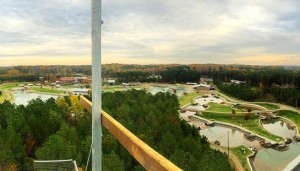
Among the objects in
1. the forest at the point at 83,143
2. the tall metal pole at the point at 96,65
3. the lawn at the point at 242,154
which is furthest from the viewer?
the lawn at the point at 242,154

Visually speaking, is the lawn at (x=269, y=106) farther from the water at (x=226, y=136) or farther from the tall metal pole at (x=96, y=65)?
the tall metal pole at (x=96, y=65)

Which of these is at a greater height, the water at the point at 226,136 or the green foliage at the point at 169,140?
the green foliage at the point at 169,140

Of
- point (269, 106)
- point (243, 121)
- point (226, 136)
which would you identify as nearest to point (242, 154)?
point (226, 136)

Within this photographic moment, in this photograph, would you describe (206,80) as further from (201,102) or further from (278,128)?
(278,128)

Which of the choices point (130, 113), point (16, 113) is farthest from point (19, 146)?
point (130, 113)

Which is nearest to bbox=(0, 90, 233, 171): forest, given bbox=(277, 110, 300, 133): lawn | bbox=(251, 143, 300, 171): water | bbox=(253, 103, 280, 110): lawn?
bbox=(251, 143, 300, 171): water

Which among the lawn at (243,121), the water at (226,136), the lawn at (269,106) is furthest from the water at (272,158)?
the lawn at (269,106)

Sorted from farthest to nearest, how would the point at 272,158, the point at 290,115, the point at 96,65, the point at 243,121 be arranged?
the point at 290,115 → the point at 243,121 → the point at 272,158 → the point at 96,65
